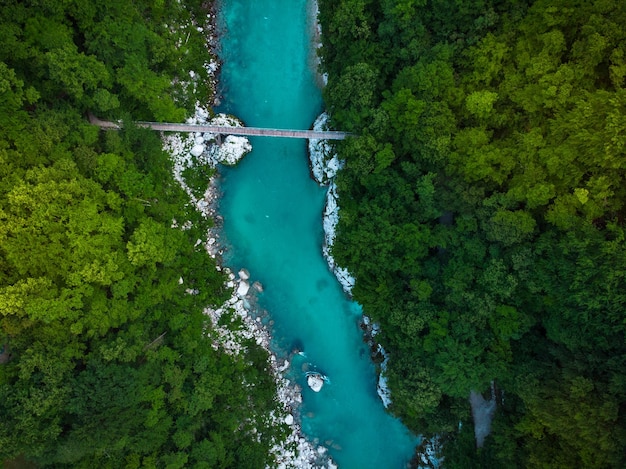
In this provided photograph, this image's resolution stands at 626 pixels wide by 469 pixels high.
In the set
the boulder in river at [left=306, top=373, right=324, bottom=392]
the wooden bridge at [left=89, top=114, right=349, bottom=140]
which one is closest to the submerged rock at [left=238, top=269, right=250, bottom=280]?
the boulder in river at [left=306, top=373, right=324, bottom=392]

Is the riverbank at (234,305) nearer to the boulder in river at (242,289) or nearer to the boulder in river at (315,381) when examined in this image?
the boulder in river at (242,289)

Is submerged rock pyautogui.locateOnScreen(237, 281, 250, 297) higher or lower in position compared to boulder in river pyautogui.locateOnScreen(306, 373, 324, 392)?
higher

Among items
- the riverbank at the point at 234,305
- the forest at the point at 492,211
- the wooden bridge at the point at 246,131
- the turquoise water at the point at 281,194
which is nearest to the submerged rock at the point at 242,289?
the riverbank at the point at 234,305

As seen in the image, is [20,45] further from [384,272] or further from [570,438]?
[570,438]

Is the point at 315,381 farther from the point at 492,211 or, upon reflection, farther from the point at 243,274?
the point at 492,211

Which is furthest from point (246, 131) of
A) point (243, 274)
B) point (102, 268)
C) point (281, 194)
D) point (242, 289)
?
point (102, 268)

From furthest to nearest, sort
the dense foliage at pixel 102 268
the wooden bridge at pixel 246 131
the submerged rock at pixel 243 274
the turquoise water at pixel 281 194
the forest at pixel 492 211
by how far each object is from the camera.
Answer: the turquoise water at pixel 281 194, the submerged rock at pixel 243 274, the wooden bridge at pixel 246 131, the dense foliage at pixel 102 268, the forest at pixel 492 211

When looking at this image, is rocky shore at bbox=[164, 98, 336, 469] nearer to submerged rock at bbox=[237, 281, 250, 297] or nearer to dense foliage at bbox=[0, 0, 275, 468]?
submerged rock at bbox=[237, 281, 250, 297]
